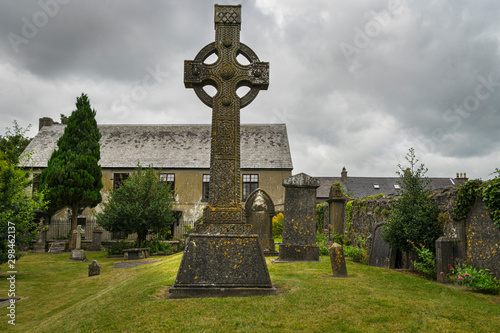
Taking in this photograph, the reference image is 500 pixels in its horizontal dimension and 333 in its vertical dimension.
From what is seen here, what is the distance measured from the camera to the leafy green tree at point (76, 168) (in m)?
20.6

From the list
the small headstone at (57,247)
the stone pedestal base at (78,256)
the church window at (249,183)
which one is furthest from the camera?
the church window at (249,183)

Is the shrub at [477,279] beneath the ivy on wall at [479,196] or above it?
beneath

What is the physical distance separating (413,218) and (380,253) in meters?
1.77

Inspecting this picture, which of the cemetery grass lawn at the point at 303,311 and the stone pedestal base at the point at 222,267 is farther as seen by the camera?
the stone pedestal base at the point at 222,267

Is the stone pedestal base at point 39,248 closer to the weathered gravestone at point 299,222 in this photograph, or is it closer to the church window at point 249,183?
the church window at point 249,183

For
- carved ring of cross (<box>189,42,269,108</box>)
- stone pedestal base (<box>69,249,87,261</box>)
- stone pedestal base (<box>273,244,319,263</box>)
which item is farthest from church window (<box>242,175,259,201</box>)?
carved ring of cross (<box>189,42,269,108</box>)

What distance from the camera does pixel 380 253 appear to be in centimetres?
945

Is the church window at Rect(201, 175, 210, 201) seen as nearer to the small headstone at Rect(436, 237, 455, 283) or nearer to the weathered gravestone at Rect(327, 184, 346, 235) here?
the weathered gravestone at Rect(327, 184, 346, 235)

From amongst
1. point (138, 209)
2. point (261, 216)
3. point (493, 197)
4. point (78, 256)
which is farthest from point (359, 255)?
point (78, 256)

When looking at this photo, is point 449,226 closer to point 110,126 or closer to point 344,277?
point 344,277

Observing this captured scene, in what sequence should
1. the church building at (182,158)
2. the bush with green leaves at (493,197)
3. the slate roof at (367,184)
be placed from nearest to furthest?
the bush with green leaves at (493,197)
the church building at (182,158)
the slate roof at (367,184)

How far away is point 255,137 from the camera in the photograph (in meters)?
28.9

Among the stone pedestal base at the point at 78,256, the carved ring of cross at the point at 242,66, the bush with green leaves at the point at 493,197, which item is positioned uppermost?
the carved ring of cross at the point at 242,66

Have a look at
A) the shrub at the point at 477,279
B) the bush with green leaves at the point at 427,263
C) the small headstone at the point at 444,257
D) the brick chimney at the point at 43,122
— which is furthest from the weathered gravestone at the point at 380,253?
the brick chimney at the point at 43,122
